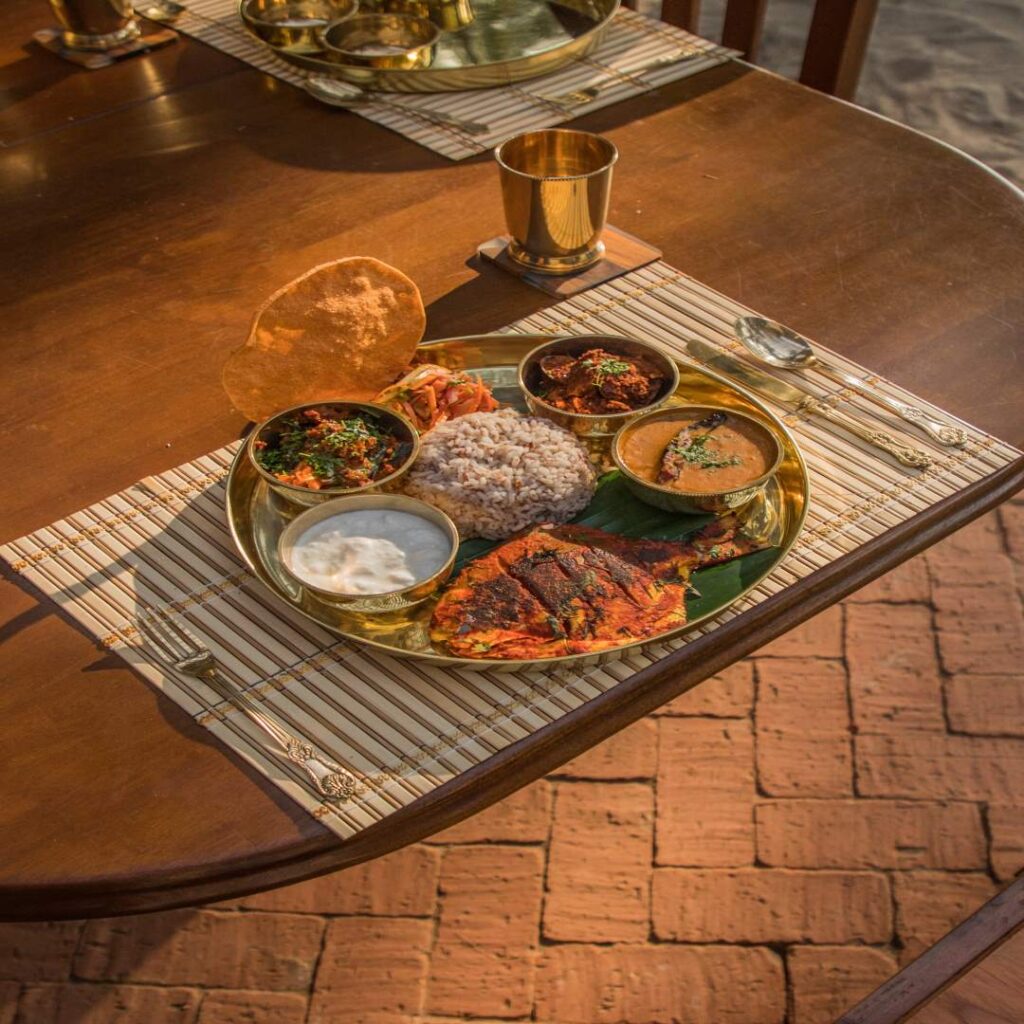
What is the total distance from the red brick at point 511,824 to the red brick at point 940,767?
21.9 inches

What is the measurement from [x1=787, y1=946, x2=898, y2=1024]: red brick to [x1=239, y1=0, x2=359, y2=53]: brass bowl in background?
168cm

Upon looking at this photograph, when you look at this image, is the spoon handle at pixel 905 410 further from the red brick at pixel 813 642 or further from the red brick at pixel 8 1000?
the red brick at pixel 8 1000

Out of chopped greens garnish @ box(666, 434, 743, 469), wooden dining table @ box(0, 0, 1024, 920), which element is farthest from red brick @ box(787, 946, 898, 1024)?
chopped greens garnish @ box(666, 434, 743, 469)

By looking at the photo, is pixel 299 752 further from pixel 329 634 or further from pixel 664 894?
pixel 664 894

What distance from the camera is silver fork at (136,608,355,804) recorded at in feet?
3.31

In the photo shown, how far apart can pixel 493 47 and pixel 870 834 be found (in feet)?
4.81

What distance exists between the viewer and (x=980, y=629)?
2449mm

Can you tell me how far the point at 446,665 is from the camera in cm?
109

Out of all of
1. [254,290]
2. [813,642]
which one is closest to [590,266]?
[254,290]

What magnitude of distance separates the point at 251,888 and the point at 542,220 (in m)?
0.92

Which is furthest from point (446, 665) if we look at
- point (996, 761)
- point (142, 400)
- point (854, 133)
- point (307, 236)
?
point (996, 761)

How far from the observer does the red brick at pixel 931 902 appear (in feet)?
6.55

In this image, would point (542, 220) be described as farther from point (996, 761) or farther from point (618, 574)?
point (996, 761)

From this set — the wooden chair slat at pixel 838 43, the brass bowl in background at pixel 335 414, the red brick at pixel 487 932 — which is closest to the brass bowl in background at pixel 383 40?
the wooden chair slat at pixel 838 43
